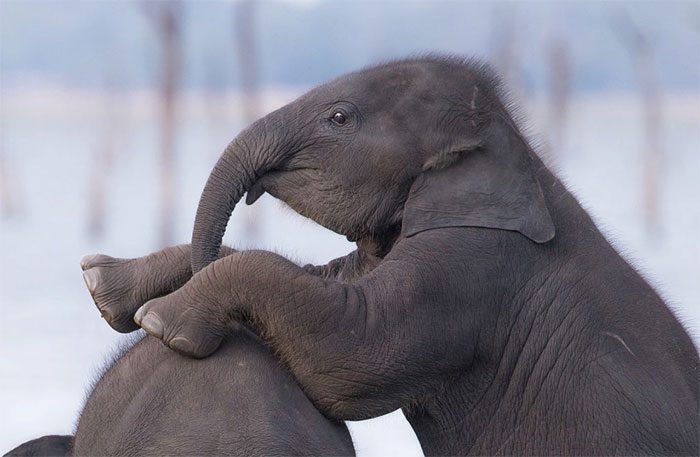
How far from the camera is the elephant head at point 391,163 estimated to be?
3242 millimetres

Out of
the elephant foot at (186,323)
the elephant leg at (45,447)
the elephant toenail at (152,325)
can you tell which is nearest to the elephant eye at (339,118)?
the elephant foot at (186,323)

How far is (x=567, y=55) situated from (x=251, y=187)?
9.84 m

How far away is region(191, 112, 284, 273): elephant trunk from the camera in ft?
10.4

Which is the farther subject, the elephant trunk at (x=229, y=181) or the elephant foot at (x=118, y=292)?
the elephant foot at (x=118, y=292)

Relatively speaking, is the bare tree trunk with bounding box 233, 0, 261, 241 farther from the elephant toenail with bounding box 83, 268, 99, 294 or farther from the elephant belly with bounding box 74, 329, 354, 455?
the elephant belly with bounding box 74, 329, 354, 455

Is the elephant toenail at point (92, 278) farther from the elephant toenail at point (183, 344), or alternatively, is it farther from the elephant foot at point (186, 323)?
the elephant toenail at point (183, 344)

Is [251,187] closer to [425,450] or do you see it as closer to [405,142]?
[405,142]

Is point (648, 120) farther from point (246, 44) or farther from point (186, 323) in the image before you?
point (186, 323)

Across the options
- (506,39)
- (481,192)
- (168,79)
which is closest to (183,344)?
(481,192)

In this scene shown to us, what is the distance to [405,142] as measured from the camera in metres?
3.25

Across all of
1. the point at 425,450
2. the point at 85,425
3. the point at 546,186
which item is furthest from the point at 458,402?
the point at 85,425

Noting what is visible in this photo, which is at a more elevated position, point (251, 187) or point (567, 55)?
point (251, 187)

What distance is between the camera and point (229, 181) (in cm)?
323

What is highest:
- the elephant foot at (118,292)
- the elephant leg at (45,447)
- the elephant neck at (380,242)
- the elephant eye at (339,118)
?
the elephant eye at (339,118)
